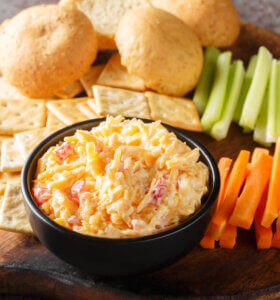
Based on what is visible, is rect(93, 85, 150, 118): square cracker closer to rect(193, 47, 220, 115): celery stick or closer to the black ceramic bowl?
rect(193, 47, 220, 115): celery stick

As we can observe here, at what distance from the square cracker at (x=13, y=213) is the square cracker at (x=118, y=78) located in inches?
59.8

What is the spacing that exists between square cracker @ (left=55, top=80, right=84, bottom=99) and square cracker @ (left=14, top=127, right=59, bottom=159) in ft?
1.83

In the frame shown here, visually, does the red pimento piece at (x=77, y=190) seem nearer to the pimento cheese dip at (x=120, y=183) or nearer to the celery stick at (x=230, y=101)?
the pimento cheese dip at (x=120, y=183)

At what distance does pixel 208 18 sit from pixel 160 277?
2937 millimetres

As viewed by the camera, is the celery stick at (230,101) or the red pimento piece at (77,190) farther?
the celery stick at (230,101)

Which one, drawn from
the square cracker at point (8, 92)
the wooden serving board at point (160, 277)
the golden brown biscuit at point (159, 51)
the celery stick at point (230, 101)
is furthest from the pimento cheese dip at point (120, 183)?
the square cracker at point (8, 92)

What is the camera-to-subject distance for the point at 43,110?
165 inches

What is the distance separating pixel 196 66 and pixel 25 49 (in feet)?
5.19

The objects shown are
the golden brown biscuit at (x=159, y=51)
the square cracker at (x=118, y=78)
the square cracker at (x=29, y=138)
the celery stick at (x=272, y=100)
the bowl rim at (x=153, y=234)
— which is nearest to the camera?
the bowl rim at (x=153, y=234)

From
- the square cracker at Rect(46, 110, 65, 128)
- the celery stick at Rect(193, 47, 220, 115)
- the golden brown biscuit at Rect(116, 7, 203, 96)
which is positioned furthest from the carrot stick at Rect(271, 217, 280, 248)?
the square cracker at Rect(46, 110, 65, 128)

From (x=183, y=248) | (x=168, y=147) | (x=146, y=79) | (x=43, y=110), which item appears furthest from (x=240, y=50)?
(x=183, y=248)

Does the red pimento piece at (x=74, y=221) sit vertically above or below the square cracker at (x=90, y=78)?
above

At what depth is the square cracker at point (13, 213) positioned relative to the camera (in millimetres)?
3057

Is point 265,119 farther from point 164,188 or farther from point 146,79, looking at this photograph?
point 164,188
